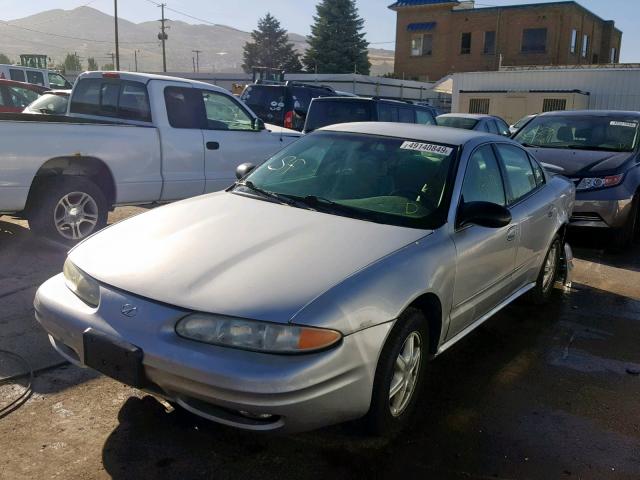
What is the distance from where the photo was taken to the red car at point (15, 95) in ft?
40.3

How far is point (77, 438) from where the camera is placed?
2.99 meters

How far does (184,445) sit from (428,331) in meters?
1.39

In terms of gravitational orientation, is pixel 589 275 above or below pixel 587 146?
below

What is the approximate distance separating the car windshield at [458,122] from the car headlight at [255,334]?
12158mm

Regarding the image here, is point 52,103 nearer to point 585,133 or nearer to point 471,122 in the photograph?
point 585,133

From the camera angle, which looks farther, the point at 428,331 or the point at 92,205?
the point at 92,205

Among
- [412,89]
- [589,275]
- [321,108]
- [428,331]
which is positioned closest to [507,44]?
[412,89]

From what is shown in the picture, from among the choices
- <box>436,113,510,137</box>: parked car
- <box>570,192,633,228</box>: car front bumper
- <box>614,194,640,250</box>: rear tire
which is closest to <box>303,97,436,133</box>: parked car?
<box>436,113,510,137</box>: parked car

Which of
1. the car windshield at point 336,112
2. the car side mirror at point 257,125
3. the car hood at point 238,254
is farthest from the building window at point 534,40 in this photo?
the car hood at point 238,254

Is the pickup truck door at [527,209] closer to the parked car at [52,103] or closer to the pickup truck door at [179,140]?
the pickup truck door at [179,140]

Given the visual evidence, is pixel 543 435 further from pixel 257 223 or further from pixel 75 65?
pixel 75 65

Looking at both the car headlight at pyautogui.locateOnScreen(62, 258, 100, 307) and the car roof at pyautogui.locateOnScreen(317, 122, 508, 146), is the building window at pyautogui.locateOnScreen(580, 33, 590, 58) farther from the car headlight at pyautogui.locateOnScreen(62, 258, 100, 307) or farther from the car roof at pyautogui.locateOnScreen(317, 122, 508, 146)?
the car headlight at pyautogui.locateOnScreen(62, 258, 100, 307)

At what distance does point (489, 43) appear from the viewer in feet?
152

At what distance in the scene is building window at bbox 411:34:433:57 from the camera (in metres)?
48.6
